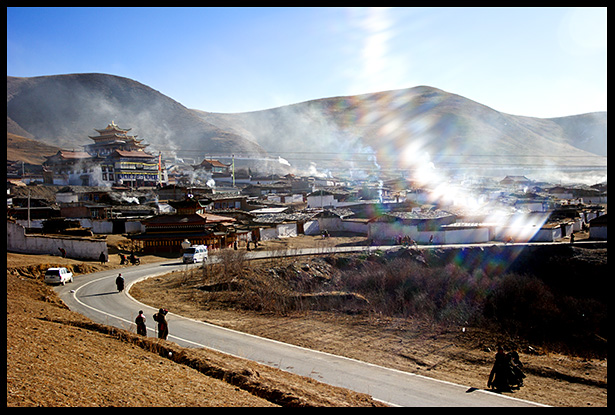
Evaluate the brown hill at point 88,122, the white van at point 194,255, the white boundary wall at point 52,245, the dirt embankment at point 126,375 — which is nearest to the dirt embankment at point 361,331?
the white van at point 194,255

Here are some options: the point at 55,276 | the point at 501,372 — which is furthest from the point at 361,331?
the point at 55,276

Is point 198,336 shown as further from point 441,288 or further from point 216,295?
point 441,288

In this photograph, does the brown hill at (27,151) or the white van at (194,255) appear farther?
the brown hill at (27,151)

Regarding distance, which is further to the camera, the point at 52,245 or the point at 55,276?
the point at 52,245

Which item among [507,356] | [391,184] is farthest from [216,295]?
[391,184]

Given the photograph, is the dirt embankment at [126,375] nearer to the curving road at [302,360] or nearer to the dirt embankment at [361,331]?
the curving road at [302,360]

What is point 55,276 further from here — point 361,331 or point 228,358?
point 361,331

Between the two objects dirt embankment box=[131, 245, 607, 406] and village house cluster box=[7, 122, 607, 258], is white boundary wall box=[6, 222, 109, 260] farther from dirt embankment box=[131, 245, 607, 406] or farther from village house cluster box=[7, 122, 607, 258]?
dirt embankment box=[131, 245, 607, 406]

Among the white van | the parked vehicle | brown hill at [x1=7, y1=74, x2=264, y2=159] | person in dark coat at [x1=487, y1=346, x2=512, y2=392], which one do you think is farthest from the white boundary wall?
brown hill at [x1=7, y1=74, x2=264, y2=159]
